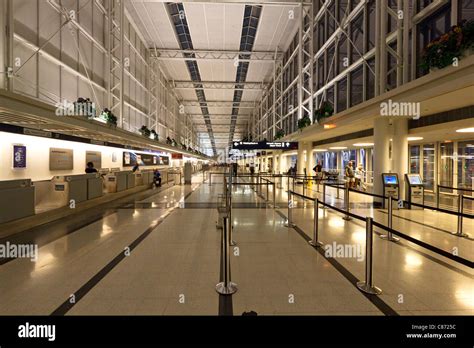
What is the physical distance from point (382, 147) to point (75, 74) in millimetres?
14161

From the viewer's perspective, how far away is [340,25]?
45.0 ft

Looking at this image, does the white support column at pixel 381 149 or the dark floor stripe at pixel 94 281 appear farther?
the white support column at pixel 381 149

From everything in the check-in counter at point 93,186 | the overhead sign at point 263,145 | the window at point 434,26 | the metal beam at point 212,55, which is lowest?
the check-in counter at point 93,186

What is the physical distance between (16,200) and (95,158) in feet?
28.6

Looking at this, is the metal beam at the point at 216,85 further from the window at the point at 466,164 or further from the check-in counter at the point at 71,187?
the check-in counter at the point at 71,187

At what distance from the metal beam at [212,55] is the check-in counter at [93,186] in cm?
1652

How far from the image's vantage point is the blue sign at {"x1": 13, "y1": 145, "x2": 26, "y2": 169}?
8584mm

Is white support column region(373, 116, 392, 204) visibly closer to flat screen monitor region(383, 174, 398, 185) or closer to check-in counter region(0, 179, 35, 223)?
flat screen monitor region(383, 174, 398, 185)

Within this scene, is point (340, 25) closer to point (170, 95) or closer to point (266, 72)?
point (266, 72)

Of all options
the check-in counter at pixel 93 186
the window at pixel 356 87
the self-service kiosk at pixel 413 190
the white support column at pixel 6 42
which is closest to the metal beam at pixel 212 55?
the window at pixel 356 87

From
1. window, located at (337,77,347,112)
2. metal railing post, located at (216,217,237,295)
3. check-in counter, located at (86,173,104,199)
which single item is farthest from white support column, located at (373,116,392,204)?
check-in counter, located at (86,173,104,199)

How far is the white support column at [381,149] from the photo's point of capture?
9211 millimetres

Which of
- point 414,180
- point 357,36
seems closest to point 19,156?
point 414,180

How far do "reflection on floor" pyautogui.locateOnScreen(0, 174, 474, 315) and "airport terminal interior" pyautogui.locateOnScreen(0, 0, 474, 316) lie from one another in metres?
0.03
